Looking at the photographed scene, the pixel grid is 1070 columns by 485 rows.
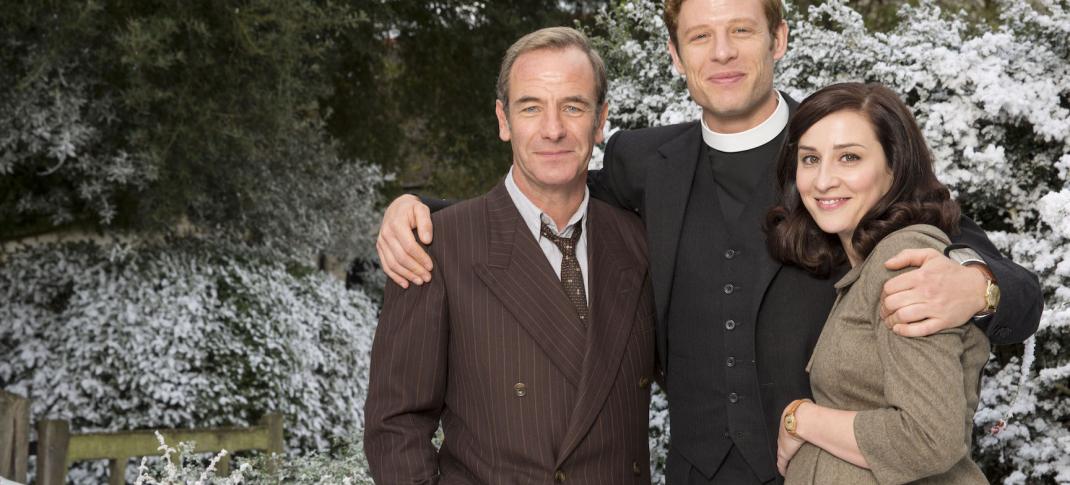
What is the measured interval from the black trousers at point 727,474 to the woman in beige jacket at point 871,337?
0.23m

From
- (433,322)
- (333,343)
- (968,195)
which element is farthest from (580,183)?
(333,343)

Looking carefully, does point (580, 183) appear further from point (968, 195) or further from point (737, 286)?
point (968, 195)

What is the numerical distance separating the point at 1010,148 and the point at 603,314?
2547 millimetres

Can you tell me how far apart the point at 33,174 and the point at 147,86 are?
1653 millimetres

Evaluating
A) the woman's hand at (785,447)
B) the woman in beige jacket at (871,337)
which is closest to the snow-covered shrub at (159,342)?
the woman's hand at (785,447)

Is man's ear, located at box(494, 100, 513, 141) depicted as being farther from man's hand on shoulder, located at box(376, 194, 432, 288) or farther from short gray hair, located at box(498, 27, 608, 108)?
man's hand on shoulder, located at box(376, 194, 432, 288)

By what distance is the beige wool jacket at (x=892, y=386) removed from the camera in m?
2.05

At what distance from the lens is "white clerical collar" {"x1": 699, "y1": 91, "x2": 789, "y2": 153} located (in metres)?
2.86

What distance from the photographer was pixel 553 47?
267cm

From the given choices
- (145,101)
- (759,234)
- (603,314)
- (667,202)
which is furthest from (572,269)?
(145,101)

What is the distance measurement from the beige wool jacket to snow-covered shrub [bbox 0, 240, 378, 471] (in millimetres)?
6276

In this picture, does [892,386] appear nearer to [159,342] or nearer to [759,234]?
[759,234]

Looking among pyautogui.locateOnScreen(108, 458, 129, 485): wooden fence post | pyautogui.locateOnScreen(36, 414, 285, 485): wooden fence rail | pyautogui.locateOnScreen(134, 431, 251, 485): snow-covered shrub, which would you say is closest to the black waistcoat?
pyautogui.locateOnScreen(134, 431, 251, 485): snow-covered shrub

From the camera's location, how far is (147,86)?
7.02m
